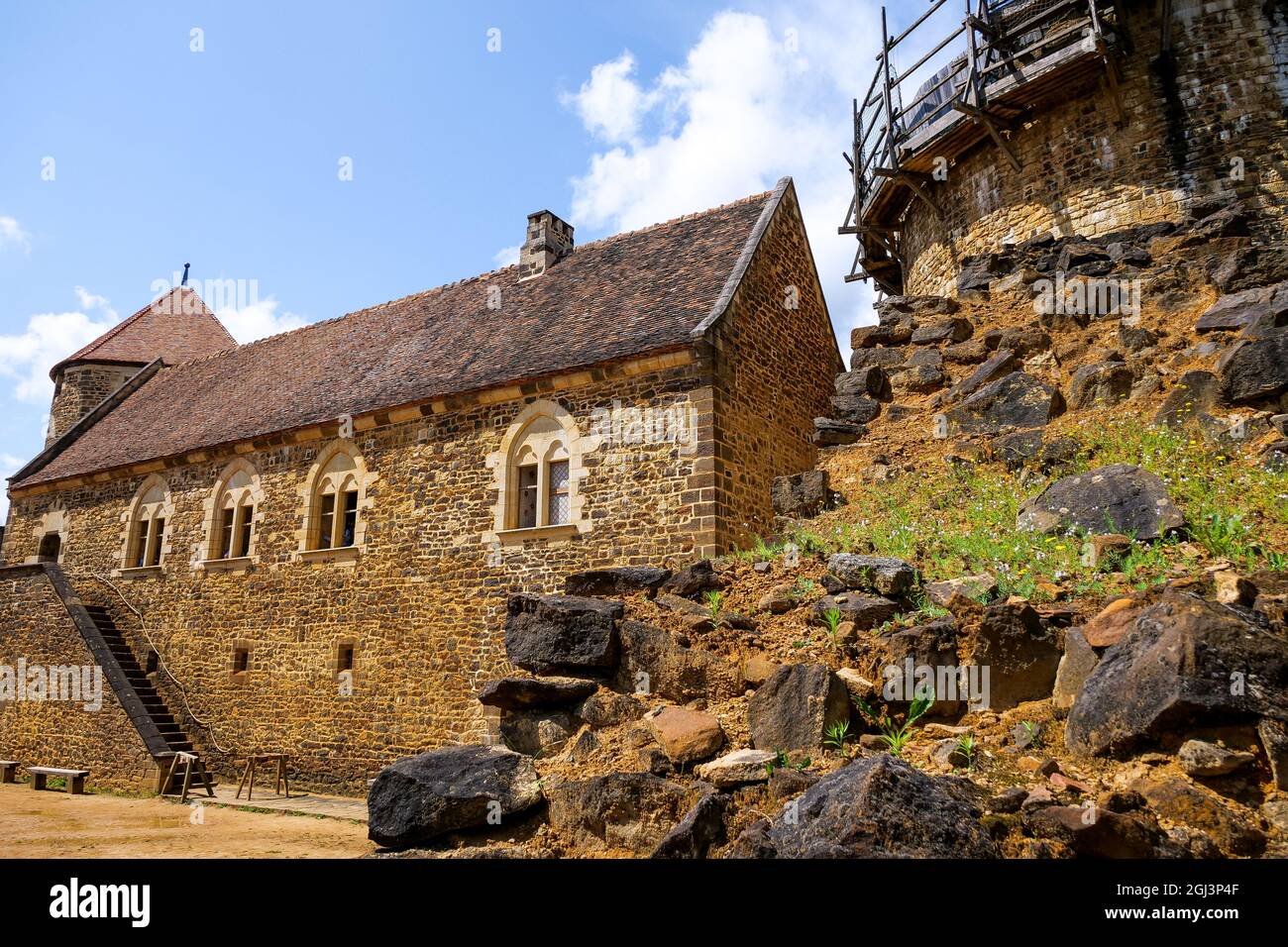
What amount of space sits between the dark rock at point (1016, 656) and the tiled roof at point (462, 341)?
22.4ft

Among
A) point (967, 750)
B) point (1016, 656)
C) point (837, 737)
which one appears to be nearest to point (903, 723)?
point (837, 737)

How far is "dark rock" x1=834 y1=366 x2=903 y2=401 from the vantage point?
44.2ft

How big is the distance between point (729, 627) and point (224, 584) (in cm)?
1221

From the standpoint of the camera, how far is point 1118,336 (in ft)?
37.8

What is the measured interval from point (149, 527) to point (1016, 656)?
17980 millimetres

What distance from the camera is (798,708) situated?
6.05 meters

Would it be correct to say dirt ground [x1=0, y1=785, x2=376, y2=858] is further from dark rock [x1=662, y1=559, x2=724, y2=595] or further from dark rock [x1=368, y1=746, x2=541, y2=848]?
dark rock [x1=662, y1=559, x2=724, y2=595]

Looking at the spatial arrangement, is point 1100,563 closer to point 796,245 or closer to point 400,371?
point 796,245

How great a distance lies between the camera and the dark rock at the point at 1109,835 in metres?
4.16

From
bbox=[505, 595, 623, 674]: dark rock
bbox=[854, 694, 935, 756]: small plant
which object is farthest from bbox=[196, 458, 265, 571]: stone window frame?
bbox=[854, 694, 935, 756]: small plant

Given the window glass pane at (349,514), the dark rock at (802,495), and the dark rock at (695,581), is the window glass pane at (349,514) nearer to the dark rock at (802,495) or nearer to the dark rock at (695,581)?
the dark rock at (802,495)

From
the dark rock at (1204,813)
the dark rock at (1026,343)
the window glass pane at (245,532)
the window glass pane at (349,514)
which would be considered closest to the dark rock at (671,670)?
the dark rock at (1204,813)

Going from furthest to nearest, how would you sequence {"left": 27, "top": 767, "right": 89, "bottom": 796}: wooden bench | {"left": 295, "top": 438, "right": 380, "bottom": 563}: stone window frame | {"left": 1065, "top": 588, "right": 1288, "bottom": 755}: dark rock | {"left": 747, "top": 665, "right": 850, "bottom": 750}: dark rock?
1. {"left": 295, "top": 438, "right": 380, "bottom": 563}: stone window frame
2. {"left": 27, "top": 767, "right": 89, "bottom": 796}: wooden bench
3. {"left": 747, "top": 665, "right": 850, "bottom": 750}: dark rock
4. {"left": 1065, "top": 588, "right": 1288, "bottom": 755}: dark rock

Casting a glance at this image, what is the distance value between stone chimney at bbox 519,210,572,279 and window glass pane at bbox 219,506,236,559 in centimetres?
765
